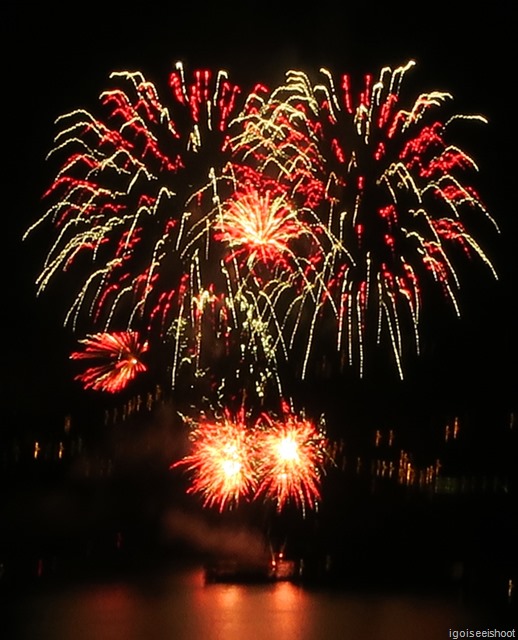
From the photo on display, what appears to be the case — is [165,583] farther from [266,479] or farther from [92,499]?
[92,499]

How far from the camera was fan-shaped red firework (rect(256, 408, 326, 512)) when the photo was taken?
19766mm

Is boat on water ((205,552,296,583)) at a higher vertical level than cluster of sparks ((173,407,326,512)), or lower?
lower

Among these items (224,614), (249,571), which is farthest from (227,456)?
(224,614)

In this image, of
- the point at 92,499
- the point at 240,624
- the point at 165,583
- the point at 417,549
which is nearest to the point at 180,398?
the point at 92,499

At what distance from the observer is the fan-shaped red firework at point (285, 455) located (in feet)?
64.8

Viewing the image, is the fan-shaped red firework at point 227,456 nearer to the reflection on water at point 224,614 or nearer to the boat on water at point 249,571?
the boat on water at point 249,571

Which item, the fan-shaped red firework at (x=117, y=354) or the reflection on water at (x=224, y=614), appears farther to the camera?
the fan-shaped red firework at (x=117, y=354)

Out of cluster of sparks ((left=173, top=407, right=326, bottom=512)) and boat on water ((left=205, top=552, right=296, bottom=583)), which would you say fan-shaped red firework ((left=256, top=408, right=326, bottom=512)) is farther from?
boat on water ((left=205, top=552, right=296, bottom=583))

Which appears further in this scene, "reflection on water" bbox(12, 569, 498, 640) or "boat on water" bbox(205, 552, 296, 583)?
"boat on water" bbox(205, 552, 296, 583)

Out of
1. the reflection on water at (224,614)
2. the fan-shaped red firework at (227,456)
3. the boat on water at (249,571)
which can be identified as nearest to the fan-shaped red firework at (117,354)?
the fan-shaped red firework at (227,456)

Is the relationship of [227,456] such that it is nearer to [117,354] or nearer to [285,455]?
[285,455]

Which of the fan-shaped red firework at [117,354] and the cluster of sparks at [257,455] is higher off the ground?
the fan-shaped red firework at [117,354]

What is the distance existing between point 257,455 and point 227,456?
0.46 metres

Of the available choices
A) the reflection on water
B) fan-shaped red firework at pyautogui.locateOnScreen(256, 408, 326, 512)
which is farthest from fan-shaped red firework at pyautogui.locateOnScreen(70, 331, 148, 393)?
the reflection on water
